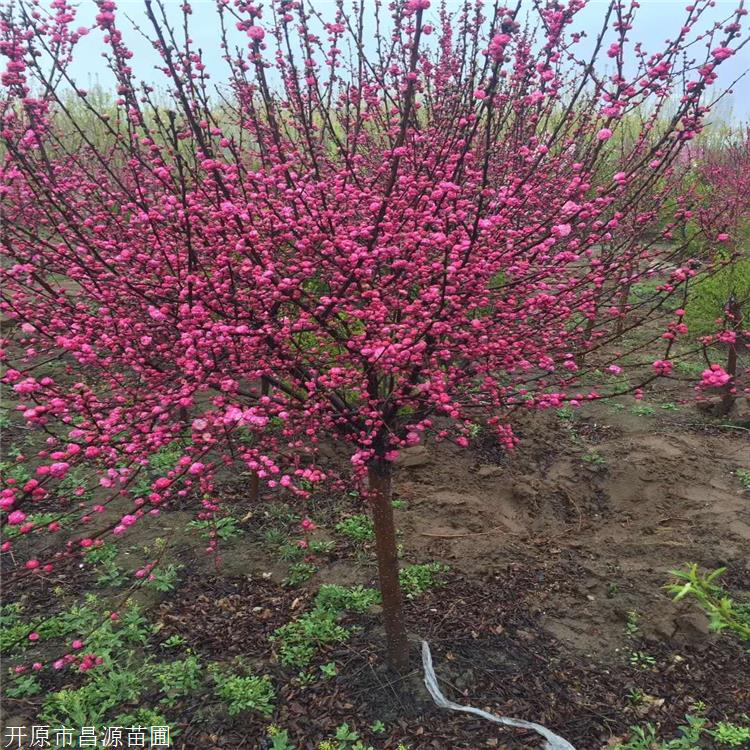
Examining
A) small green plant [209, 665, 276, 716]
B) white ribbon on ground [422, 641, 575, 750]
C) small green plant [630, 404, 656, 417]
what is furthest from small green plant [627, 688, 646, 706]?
small green plant [630, 404, 656, 417]

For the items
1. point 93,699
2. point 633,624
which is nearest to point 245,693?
point 93,699

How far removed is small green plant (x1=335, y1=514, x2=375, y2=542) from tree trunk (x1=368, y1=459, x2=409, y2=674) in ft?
4.08

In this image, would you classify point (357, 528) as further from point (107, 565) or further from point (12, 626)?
point (12, 626)

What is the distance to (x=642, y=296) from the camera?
11688mm

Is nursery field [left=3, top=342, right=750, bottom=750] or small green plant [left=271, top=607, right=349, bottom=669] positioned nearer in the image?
nursery field [left=3, top=342, right=750, bottom=750]

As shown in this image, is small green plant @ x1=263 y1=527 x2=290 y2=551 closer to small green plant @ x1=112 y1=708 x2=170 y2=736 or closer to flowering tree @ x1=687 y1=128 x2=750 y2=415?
small green plant @ x1=112 y1=708 x2=170 y2=736

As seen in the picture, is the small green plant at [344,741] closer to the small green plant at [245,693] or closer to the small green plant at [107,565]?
the small green plant at [245,693]

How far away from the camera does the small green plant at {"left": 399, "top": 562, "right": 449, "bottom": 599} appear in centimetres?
433

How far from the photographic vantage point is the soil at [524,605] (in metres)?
3.37

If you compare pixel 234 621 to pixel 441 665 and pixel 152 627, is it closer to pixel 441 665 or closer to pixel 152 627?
pixel 152 627

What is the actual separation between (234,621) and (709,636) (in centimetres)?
330

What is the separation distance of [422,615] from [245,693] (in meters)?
1.34

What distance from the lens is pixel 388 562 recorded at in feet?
11.6

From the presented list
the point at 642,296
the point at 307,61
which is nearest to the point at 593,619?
the point at 307,61
